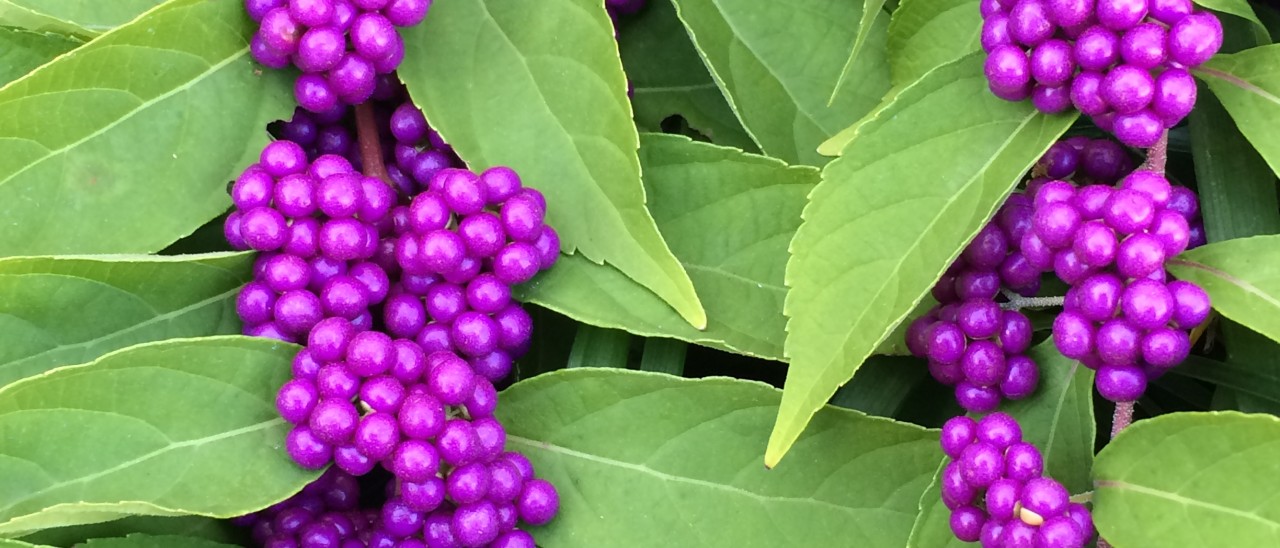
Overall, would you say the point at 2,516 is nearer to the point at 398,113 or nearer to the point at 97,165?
the point at 97,165

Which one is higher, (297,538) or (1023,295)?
(1023,295)

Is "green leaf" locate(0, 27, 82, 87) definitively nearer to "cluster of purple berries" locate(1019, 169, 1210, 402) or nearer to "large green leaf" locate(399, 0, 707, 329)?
"large green leaf" locate(399, 0, 707, 329)

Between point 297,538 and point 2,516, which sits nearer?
point 2,516

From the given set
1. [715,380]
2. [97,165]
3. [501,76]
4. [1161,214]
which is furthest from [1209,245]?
[97,165]

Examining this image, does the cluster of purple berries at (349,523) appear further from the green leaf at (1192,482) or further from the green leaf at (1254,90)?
the green leaf at (1254,90)

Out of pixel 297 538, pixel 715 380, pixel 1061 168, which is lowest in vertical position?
pixel 297 538

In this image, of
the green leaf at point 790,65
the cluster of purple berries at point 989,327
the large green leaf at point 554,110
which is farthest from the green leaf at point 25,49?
the cluster of purple berries at point 989,327
